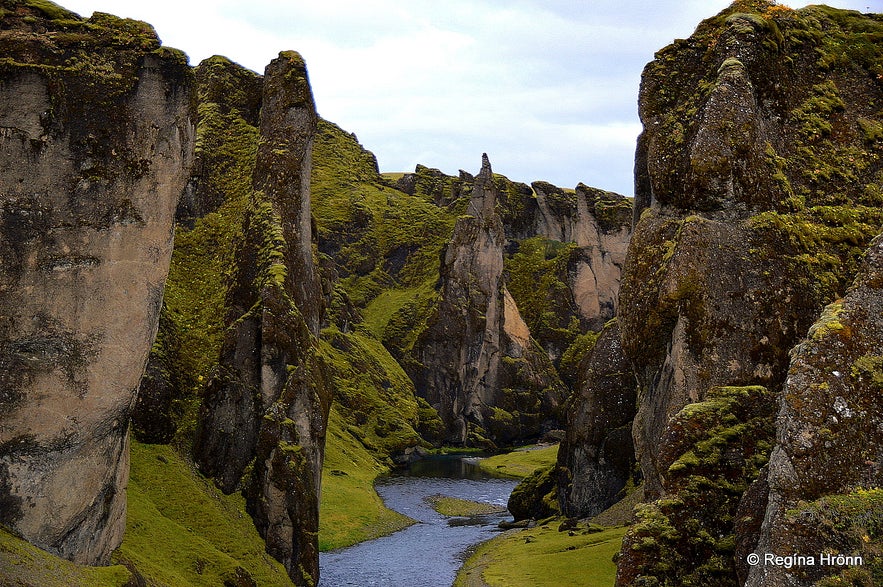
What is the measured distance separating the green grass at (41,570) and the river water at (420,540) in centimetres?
2282

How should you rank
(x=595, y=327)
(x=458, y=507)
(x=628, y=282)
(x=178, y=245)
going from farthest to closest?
(x=595, y=327) → (x=458, y=507) → (x=178, y=245) → (x=628, y=282)

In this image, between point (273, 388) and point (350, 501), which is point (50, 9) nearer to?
point (273, 388)

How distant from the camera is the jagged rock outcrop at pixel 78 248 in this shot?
82.1ft

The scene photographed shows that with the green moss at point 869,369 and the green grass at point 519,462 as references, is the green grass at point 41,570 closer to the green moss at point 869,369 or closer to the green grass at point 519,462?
the green moss at point 869,369

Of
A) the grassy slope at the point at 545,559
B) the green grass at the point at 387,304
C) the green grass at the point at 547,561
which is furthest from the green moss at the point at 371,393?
the green grass at the point at 547,561

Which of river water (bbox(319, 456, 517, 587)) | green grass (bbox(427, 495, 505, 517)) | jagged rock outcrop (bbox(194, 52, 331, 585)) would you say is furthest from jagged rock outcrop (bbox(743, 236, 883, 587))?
green grass (bbox(427, 495, 505, 517))

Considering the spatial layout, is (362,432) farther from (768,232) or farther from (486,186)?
(768,232)

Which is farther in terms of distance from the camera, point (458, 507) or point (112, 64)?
point (458, 507)

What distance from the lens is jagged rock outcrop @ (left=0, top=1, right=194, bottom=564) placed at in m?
25.0

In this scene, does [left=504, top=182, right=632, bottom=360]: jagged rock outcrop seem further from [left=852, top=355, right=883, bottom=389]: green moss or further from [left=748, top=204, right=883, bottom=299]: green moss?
[left=852, top=355, right=883, bottom=389]: green moss

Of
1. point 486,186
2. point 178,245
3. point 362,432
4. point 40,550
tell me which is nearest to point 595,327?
point 486,186

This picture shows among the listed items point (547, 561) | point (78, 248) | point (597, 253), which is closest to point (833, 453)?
point (78, 248)

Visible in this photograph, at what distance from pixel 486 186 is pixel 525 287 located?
29.4 meters

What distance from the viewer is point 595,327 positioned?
166000mm
